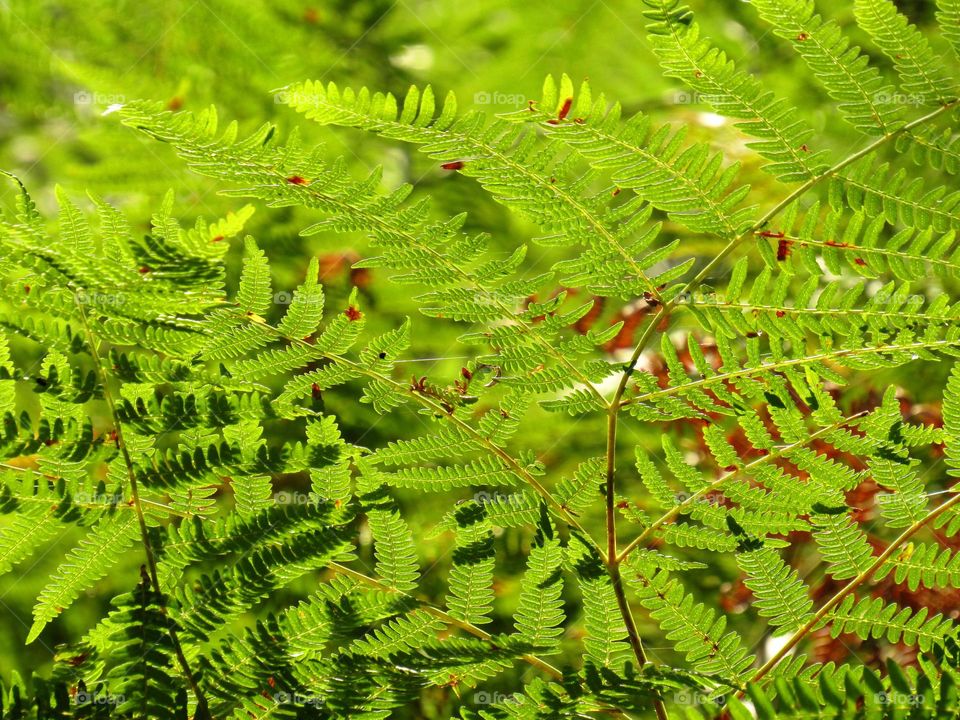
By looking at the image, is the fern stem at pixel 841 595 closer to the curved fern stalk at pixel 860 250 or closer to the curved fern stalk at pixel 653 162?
the curved fern stalk at pixel 860 250

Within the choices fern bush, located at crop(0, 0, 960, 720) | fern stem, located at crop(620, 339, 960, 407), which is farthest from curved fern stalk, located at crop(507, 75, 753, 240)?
fern stem, located at crop(620, 339, 960, 407)

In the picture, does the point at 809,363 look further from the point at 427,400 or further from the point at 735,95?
the point at 427,400

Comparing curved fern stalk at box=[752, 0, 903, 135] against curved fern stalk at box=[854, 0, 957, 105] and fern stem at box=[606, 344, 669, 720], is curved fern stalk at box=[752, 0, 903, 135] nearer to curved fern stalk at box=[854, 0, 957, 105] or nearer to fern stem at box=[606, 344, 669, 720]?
curved fern stalk at box=[854, 0, 957, 105]

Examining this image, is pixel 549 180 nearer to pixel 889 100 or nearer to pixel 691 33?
pixel 691 33

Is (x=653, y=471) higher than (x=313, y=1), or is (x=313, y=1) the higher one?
(x=313, y=1)

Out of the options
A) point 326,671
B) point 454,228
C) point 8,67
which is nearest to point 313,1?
point 8,67

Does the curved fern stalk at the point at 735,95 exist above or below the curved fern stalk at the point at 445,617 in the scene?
above

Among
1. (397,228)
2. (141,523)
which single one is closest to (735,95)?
(397,228)

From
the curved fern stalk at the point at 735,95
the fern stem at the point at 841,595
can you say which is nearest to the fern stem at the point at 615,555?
the fern stem at the point at 841,595
